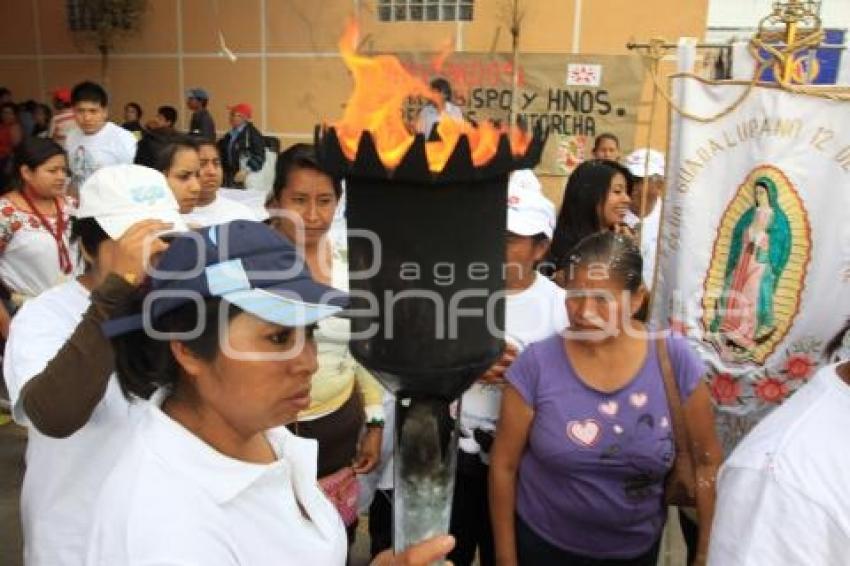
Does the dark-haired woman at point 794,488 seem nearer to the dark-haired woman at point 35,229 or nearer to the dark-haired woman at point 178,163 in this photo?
the dark-haired woman at point 178,163

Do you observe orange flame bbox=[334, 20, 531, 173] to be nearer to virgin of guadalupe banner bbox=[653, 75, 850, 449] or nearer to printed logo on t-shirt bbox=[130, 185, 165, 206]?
printed logo on t-shirt bbox=[130, 185, 165, 206]

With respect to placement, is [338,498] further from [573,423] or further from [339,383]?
[573,423]

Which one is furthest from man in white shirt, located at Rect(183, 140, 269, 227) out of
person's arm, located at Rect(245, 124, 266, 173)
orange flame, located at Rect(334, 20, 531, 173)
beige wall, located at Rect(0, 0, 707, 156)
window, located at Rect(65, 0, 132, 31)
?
window, located at Rect(65, 0, 132, 31)

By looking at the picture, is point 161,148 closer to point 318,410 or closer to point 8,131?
point 318,410

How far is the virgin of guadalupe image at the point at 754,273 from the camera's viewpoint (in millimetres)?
2943

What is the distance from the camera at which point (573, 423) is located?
7.93 ft

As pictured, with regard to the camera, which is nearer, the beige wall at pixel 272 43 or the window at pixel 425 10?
the beige wall at pixel 272 43

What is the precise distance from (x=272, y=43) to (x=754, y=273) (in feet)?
37.8

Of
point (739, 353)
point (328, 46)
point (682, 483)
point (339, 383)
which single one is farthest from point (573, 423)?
point (328, 46)

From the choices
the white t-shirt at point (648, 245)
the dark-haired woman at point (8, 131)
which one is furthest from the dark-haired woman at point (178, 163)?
the dark-haired woman at point (8, 131)

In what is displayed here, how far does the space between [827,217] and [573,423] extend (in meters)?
1.33

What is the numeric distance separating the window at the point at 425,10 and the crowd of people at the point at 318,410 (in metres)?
8.74

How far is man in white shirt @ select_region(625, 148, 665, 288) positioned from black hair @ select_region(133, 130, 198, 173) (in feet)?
7.12

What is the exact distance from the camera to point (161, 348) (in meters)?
1.52
